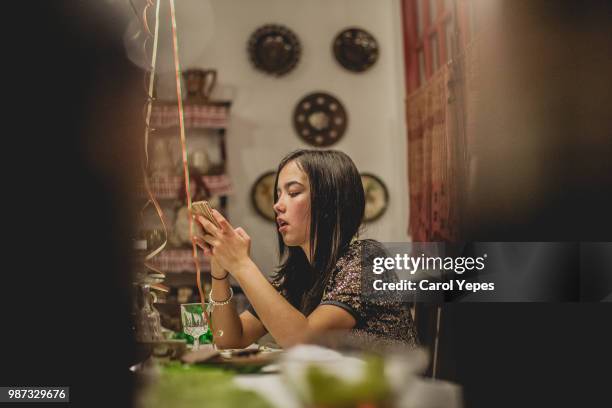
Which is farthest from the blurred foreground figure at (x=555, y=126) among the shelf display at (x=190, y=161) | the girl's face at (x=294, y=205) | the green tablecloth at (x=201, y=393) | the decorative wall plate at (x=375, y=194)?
the green tablecloth at (x=201, y=393)

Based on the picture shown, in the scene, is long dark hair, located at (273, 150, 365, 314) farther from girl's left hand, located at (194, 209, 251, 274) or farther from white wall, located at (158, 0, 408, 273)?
white wall, located at (158, 0, 408, 273)

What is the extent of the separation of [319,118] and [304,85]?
0.27m

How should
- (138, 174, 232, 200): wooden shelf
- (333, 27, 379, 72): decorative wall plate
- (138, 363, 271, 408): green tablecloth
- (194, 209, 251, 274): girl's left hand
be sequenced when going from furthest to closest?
(138, 174, 232, 200): wooden shelf, (333, 27, 379, 72): decorative wall plate, (194, 209, 251, 274): girl's left hand, (138, 363, 271, 408): green tablecloth

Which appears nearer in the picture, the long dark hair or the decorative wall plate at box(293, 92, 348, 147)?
the long dark hair

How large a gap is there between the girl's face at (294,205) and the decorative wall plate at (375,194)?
1.52 feet

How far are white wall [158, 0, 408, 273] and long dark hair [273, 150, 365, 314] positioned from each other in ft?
1.69

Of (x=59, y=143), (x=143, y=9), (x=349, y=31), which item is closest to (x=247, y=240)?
(x=59, y=143)

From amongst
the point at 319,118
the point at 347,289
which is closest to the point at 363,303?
the point at 347,289

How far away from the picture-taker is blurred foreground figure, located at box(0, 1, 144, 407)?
102 cm

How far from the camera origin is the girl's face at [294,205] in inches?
53.1

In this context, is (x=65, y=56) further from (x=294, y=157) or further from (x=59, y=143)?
(x=294, y=157)

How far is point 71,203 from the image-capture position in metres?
1.08

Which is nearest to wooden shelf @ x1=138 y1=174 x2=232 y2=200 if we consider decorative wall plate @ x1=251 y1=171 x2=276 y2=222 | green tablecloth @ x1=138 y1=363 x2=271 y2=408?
decorative wall plate @ x1=251 y1=171 x2=276 y2=222

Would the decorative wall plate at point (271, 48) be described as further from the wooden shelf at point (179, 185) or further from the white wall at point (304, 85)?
the wooden shelf at point (179, 185)
